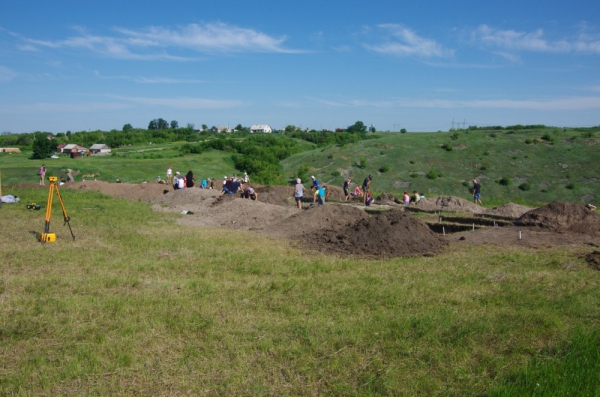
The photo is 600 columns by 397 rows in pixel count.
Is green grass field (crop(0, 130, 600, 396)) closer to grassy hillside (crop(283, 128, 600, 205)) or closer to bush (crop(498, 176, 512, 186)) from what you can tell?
grassy hillside (crop(283, 128, 600, 205))

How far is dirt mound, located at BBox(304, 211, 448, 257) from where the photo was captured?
45.4 feet

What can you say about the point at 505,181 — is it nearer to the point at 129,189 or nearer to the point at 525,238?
the point at 129,189

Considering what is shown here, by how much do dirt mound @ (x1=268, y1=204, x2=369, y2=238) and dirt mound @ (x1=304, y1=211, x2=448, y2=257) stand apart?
1478mm

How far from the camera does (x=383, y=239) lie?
14.2 metres

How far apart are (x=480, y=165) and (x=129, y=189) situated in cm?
3541

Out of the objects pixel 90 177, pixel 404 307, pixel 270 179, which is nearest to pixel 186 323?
pixel 404 307

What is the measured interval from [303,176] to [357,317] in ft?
148

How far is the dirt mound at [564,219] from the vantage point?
16.5 meters

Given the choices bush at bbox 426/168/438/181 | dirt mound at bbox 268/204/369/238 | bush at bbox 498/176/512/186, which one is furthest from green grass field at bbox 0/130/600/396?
bush at bbox 426/168/438/181

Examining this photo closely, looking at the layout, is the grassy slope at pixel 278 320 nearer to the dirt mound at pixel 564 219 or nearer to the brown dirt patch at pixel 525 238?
the brown dirt patch at pixel 525 238

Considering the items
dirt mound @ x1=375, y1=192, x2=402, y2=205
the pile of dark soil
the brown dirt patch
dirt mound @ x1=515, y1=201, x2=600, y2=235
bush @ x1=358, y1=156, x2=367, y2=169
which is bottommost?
dirt mound @ x1=375, y1=192, x2=402, y2=205

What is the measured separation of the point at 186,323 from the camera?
7629mm

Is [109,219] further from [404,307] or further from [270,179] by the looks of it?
[270,179]

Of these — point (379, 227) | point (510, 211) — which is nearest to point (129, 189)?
point (379, 227)
